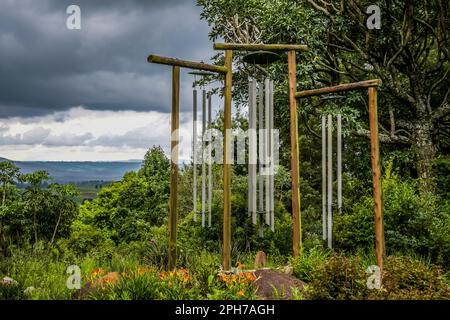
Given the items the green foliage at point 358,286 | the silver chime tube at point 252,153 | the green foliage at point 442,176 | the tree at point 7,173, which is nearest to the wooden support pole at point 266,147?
the silver chime tube at point 252,153

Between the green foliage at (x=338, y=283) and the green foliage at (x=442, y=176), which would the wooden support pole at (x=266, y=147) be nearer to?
the green foliage at (x=338, y=283)

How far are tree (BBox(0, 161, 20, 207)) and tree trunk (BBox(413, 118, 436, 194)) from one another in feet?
32.3

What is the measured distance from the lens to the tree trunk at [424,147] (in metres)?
12.2

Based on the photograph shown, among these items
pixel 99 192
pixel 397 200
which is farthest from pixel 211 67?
pixel 99 192

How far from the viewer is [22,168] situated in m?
11.8

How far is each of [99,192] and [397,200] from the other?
1301 cm

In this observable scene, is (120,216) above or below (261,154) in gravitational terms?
below

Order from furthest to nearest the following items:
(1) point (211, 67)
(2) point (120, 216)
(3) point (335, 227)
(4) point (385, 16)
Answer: (2) point (120, 216)
(4) point (385, 16)
(3) point (335, 227)
(1) point (211, 67)

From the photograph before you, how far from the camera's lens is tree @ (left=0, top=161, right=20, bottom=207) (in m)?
11.6

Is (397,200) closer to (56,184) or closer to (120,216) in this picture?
(56,184)

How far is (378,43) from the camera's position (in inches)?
503

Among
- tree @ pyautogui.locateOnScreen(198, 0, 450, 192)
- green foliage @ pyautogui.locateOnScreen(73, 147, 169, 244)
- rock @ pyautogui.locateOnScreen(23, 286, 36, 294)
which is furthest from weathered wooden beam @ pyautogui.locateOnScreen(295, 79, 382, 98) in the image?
green foliage @ pyautogui.locateOnScreen(73, 147, 169, 244)

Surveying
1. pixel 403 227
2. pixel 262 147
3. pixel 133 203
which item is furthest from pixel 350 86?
pixel 133 203

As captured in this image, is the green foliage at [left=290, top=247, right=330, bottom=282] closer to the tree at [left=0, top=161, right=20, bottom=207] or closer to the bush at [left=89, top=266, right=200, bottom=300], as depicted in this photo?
the bush at [left=89, top=266, right=200, bottom=300]
